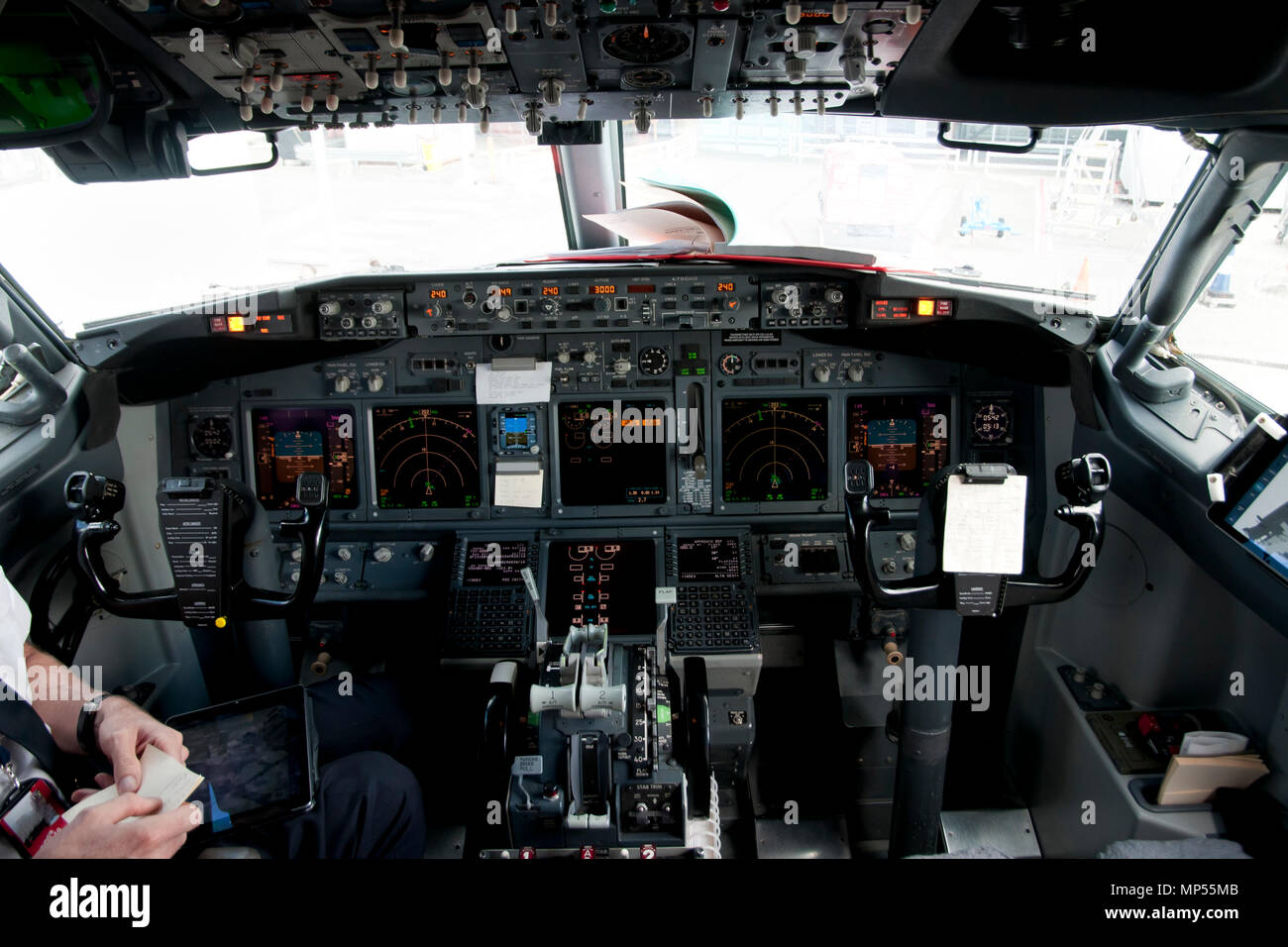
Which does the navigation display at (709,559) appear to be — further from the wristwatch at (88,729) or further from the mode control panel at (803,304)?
the wristwatch at (88,729)

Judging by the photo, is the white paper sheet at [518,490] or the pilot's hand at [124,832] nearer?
the pilot's hand at [124,832]

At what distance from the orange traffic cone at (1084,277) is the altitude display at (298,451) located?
8.61ft

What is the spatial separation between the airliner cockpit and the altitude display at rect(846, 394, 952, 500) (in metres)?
0.02

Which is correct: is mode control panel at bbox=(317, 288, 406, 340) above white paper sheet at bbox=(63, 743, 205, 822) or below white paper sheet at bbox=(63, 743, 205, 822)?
above

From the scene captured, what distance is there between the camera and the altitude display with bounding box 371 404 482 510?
Answer: 2.88 m

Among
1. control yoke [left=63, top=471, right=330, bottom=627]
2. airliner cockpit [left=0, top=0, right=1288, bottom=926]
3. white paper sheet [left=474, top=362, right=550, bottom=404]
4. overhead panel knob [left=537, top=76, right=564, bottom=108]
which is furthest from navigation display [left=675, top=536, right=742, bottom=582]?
overhead panel knob [left=537, top=76, right=564, bottom=108]

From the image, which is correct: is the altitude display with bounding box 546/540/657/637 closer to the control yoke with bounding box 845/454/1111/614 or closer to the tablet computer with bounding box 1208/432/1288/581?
the control yoke with bounding box 845/454/1111/614

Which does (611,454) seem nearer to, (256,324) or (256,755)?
(256,324)

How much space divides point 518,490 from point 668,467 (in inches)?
22.0

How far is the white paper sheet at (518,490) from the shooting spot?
2.86 meters

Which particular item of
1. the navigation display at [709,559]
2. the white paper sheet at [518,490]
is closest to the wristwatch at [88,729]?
the white paper sheet at [518,490]

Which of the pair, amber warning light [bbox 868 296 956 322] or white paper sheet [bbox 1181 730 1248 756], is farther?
amber warning light [bbox 868 296 956 322]

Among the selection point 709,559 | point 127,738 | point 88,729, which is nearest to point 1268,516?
point 709,559

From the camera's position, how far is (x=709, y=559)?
283 centimetres
